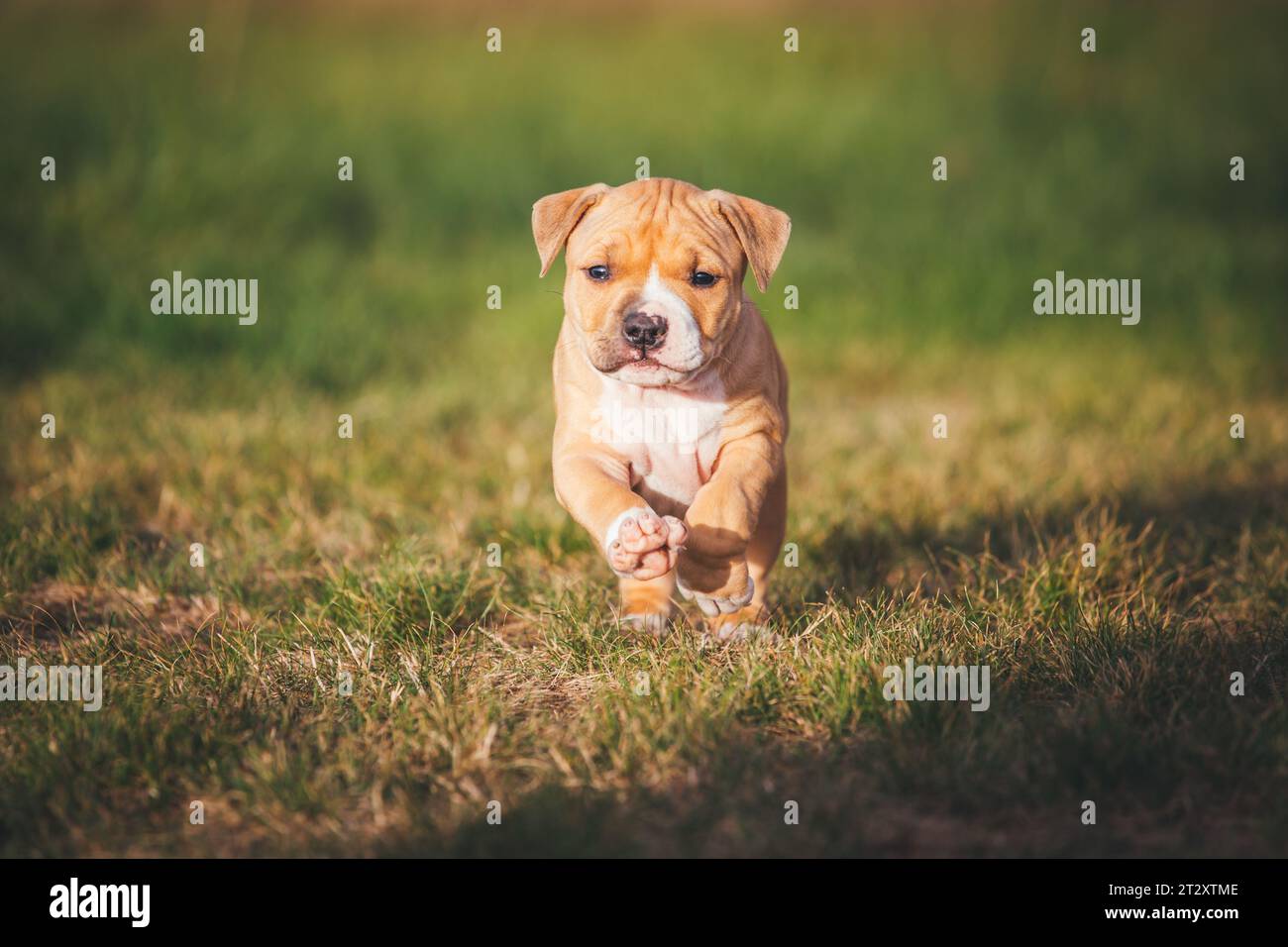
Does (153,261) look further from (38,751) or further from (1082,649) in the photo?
(1082,649)

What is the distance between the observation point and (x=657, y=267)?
380cm

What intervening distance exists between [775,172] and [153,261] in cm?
444

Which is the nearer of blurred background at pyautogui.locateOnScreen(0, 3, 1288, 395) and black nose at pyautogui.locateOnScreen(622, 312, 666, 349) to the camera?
black nose at pyautogui.locateOnScreen(622, 312, 666, 349)

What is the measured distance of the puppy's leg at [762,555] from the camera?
4262 millimetres

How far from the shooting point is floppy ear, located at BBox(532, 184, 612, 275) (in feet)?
13.3

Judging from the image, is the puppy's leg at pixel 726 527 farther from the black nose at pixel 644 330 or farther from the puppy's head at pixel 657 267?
the black nose at pixel 644 330

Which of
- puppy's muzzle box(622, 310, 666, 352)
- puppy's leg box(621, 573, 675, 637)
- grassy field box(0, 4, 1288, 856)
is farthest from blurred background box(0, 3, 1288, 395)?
puppy's muzzle box(622, 310, 666, 352)

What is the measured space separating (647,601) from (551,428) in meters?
2.38

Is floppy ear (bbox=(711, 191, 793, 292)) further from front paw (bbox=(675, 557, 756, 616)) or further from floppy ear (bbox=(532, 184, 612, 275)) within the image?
front paw (bbox=(675, 557, 756, 616))

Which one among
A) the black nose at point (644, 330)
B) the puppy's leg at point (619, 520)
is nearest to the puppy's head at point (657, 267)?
the black nose at point (644, 330)

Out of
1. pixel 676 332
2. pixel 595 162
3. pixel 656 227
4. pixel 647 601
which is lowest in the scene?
pixel 647 601

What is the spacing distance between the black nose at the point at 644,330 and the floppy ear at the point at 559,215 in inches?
19.1

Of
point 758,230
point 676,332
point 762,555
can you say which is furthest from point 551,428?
point 676,332

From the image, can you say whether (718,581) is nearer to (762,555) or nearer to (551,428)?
(762,555)
